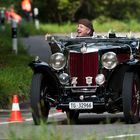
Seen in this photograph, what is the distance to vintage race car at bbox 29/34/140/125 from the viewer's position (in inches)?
574

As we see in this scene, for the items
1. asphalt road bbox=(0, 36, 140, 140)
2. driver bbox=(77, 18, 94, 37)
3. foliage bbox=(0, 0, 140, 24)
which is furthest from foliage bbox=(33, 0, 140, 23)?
driver bbox=(77, 18, 94, 37)

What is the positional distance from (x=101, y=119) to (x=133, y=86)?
164 centimetres

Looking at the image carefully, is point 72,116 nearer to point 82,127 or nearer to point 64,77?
point 64,77

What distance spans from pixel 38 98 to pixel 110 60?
4.22 ft

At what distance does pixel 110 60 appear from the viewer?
14.6 m

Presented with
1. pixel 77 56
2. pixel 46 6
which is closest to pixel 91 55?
pixel 77 56

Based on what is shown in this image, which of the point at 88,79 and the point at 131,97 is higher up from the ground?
the point at 88,79

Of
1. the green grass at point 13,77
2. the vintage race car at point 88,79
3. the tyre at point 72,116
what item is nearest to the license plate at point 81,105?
the vintage race car at point 88,79

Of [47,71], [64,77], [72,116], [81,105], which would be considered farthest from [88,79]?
[72,116]

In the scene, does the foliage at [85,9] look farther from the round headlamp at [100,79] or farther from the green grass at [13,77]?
the round headlamp at [100,79]

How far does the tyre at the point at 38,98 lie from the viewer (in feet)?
47.5

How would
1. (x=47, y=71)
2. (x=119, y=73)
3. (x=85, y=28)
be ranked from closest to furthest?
(x=119, y=73) → (x=47, y=71) → (x=85, y=28)

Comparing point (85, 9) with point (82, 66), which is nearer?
point (82, 66)

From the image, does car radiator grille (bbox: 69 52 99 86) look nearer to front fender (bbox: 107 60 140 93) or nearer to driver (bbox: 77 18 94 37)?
front fender (bbox: 107 60 140 93)
